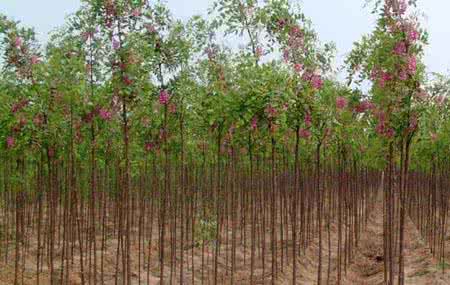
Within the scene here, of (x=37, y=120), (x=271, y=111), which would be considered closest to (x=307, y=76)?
(x=271, y=111)

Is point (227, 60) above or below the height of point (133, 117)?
above

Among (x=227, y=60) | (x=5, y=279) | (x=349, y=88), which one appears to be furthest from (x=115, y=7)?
(x=5, y=279)

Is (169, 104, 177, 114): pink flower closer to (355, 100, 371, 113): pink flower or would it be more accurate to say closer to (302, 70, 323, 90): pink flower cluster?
(302, 70, 323, 90): pink flower cluster

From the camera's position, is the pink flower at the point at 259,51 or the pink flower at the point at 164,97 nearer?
the pink flower at the point at 164,97

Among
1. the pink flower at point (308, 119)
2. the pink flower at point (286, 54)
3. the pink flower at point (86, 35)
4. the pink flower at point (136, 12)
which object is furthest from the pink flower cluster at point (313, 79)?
the pink flower at point (86, 35)

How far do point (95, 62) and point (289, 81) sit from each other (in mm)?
3122

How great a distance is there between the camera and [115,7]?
28.4 ft

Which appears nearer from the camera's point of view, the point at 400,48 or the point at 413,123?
the point at 400,48

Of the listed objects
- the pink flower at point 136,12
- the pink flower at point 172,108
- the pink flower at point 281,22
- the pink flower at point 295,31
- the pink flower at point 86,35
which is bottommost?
the pink flower at point 172,108

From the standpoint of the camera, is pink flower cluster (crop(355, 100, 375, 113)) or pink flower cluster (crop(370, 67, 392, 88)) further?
pink flower cluster (crop(355, 100, 375, 113))

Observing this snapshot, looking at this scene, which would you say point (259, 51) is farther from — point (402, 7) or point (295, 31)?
point (402, 7)

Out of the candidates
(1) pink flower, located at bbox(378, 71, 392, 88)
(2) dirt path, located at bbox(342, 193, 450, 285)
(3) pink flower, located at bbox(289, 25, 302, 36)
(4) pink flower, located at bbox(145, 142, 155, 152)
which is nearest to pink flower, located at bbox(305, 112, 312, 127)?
(1) pink flower, located at bbox(378, 71, 392, 88)

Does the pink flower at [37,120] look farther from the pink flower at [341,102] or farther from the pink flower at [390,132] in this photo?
the pink flower at [390,132]

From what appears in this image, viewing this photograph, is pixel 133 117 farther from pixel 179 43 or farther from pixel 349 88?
Result: pixel 349 88
